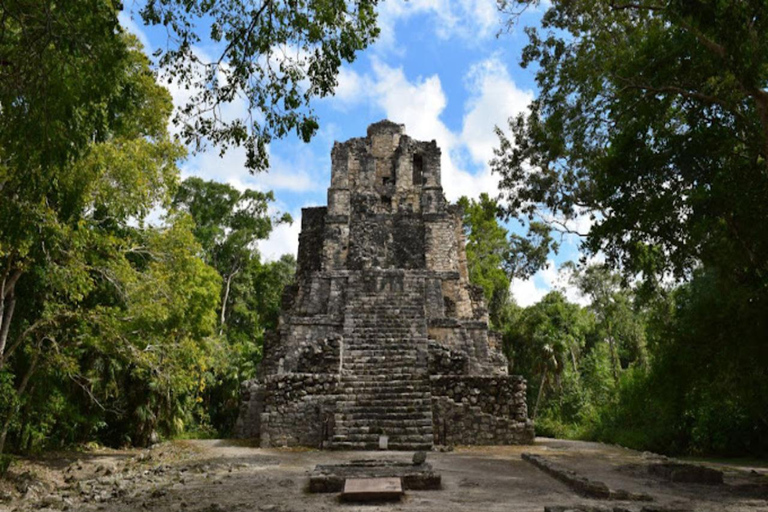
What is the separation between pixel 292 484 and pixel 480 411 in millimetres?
5739

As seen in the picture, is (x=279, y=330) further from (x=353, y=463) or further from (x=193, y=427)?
(x=353, y=463)

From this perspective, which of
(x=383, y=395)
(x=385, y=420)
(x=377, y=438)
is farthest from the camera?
(x=383, y=395)

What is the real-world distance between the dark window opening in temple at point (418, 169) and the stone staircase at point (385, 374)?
6550mm

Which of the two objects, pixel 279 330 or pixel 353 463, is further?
pixel 279 330

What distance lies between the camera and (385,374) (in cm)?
1209

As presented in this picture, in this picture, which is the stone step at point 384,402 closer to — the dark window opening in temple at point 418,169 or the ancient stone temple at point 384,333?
the ancient stone temple at point 384,333

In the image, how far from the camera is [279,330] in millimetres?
15055

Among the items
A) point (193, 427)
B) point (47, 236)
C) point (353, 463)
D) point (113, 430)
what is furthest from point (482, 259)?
point (47, 236)

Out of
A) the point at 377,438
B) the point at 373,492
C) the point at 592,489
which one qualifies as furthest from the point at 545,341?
the point at 373,492

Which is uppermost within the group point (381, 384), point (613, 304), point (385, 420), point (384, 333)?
point (613, 304)

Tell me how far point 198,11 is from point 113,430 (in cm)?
1023

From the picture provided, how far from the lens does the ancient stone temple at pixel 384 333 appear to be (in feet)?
35.7

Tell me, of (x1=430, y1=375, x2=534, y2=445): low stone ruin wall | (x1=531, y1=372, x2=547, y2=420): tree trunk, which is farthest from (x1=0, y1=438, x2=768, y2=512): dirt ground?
(x1=531, y1=372, x2=547, y2=420): tree trunk

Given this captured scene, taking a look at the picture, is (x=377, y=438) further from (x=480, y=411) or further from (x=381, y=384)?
(x=480, y=411)
